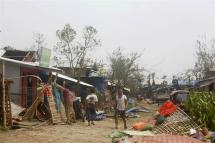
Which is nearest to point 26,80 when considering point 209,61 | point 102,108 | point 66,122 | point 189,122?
point 66,122

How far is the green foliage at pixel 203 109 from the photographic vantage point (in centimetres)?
1455

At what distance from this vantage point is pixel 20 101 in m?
20.7

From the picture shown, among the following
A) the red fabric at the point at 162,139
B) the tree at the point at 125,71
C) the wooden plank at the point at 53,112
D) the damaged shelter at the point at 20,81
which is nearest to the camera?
the red fabric at the point at 162,139

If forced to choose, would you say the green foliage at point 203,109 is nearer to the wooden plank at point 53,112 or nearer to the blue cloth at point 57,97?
the wooden plank at point 53,112

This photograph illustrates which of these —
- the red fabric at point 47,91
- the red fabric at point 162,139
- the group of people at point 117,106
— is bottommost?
the red fabric at point 162,139

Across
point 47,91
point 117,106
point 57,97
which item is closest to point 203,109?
point 117,106

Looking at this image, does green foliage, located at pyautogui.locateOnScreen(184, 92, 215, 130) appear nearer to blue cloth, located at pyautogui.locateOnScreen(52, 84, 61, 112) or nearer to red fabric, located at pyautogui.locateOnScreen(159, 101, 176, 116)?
red fabric, located at pyautogui.locateOnScreen(159, 101, 176, 116)

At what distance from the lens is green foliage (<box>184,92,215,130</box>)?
14.5 meters

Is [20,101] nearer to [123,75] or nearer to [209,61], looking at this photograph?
[123,75]

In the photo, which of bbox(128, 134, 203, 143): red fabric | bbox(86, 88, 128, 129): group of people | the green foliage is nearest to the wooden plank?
bbox(86, 88, 128, 129): group of people

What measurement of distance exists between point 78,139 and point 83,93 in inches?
838

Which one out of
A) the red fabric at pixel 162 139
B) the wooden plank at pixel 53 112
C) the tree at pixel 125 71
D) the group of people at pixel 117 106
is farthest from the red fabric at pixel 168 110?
the tree at pixel 125 71

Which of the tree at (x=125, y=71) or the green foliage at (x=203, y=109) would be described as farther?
the tree at (x=125, y=71)

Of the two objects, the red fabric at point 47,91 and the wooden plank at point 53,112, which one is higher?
the red fabric at point 47,91
